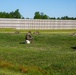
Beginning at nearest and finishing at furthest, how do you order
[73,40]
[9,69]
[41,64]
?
[9,69]
[41,64]
[73,40]

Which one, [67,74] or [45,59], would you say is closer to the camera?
[67,74]

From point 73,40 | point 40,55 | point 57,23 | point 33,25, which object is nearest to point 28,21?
point 33,25

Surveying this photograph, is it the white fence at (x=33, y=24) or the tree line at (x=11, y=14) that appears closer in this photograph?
the white fence at (x=33, y=24)

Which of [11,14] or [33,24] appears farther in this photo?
[11,14]

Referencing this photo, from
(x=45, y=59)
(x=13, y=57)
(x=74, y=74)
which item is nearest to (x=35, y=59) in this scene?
(x=45, y=59)

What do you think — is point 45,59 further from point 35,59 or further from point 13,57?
point 13,57

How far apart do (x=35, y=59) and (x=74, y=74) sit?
18.3 feet

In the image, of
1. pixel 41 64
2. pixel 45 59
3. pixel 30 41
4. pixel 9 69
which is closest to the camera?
pixel 9 69

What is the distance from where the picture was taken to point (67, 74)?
16922mm

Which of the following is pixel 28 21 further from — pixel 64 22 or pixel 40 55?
pixel 40 55

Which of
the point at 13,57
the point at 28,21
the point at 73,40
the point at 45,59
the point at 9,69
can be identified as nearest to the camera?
the point at 9,69

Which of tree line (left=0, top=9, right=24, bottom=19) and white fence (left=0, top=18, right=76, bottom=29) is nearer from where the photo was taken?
white fence (left=0, top=18, right=76, bottom=29)

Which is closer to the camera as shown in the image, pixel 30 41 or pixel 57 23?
pixel 30 41

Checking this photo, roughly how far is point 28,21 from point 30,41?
9083 cm
